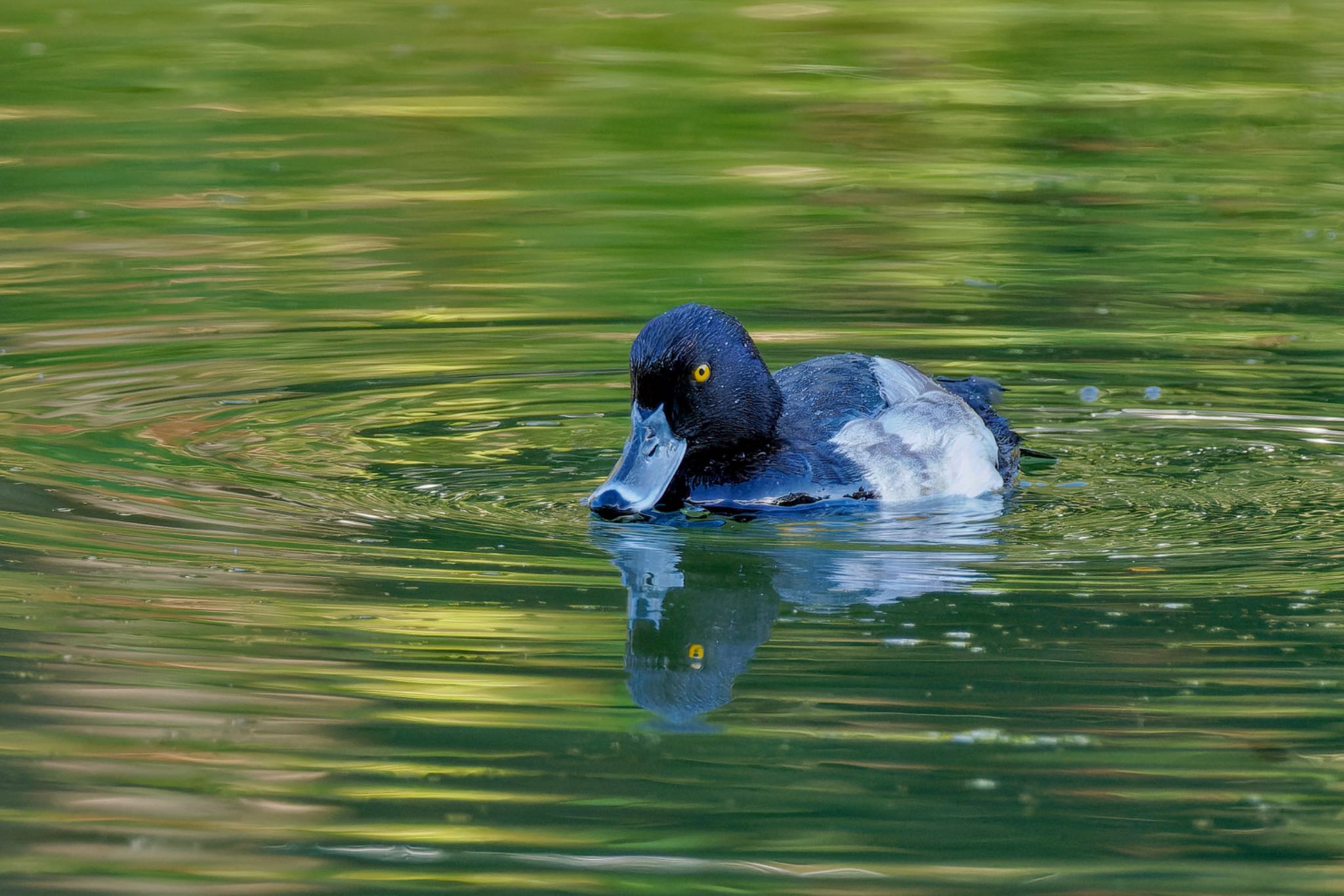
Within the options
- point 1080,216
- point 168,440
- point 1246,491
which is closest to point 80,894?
point 168,440

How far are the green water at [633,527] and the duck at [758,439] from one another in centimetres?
23

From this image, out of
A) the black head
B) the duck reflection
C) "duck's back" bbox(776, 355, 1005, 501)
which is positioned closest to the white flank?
"duck's back" bbox(776, 355, 1005, 501)

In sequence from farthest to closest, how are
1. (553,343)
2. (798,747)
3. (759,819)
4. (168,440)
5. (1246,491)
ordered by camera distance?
(553,343), (168,440), (1246,491), (798,747), (759,819)

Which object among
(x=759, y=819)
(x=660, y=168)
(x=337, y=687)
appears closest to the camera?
(x=759, y=819)

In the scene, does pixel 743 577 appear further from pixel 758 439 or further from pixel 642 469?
pixel 758 439

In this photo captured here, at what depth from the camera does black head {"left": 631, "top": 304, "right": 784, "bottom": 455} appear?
759cm

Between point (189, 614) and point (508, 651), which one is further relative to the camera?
point (189, 614)

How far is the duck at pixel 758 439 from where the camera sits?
7.58 m

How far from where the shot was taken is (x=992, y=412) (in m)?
8.66

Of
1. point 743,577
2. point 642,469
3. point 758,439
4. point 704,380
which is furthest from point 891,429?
point 743,577

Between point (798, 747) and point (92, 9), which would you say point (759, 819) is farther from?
point (92, 9)

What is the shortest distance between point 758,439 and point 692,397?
1.06ft

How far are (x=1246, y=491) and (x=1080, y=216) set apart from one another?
5808 millimetres

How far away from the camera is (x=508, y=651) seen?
5.89 metres
